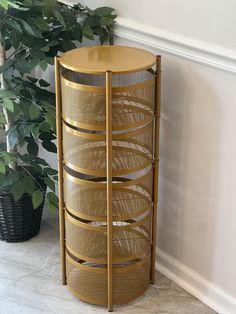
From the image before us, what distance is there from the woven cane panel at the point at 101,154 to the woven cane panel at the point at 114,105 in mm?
45

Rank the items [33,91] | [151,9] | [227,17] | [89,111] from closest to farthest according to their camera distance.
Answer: [227,17] → [89,111] → [151,9] → [33,91]

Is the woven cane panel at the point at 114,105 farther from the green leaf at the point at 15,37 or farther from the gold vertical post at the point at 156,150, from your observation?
the green leaf at the point at 15,37

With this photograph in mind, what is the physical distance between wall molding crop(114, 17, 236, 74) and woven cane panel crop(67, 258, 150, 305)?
0.73m

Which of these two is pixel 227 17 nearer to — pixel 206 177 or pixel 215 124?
pixel 215 124

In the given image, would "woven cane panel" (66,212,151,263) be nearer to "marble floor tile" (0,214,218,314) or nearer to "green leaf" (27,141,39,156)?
"marble floor tile" (0,214,218,314)

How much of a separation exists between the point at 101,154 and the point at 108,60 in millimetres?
304

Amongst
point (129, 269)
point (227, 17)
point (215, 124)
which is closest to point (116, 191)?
point (129, 269)

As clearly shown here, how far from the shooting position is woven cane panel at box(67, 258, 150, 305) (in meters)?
2.02

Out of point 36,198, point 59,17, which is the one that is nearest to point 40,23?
point 59,17

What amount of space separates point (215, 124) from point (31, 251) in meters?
0.97

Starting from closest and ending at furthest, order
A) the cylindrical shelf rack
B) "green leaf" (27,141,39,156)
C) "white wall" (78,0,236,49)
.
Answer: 1. "white wall" (78,0,236,49)
2. the cylindrical shelf rack
3. "green leaf" (27,141,39,156)

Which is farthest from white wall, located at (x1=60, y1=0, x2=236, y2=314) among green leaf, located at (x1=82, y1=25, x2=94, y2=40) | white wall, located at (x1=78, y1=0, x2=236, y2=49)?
green leaf, located at (x1=82, y1=25, x2=94, y2=40)

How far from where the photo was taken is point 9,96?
6.58 feet

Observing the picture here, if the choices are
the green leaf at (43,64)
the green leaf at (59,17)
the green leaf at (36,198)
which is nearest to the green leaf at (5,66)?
the green leaf at (43,64)
